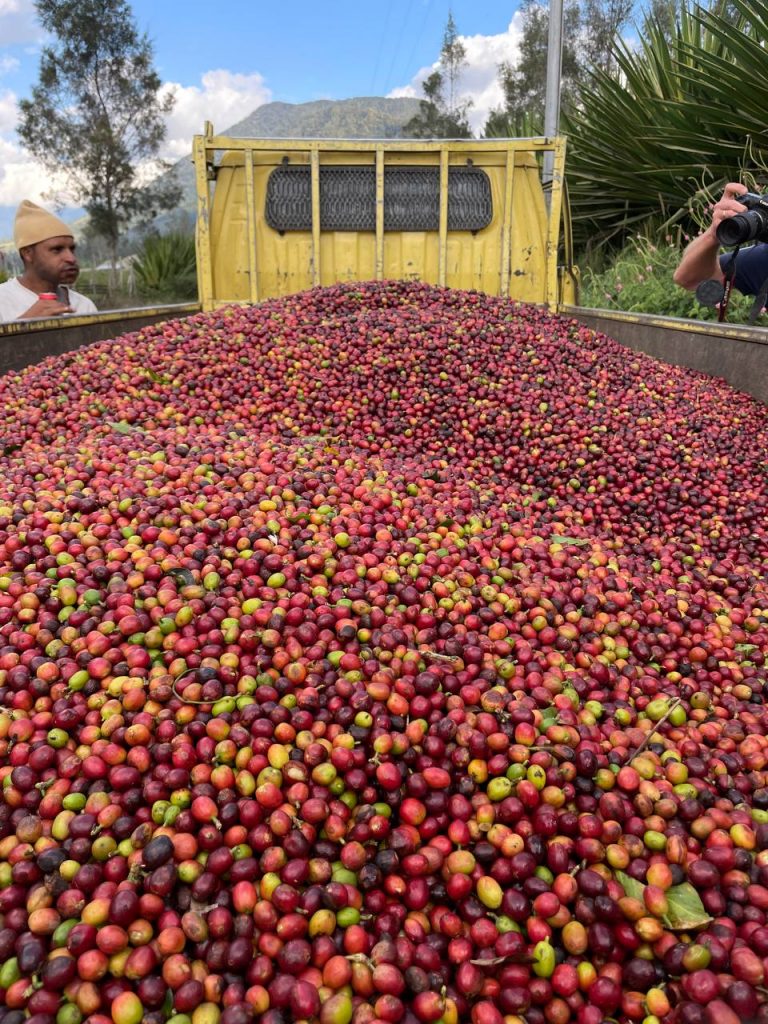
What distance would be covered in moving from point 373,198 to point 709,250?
3.49 metres

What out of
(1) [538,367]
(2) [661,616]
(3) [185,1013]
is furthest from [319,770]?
(1) [538,367]

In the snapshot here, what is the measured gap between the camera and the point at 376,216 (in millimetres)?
7172

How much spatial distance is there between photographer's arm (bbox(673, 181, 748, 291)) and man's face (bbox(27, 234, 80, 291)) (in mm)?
5537

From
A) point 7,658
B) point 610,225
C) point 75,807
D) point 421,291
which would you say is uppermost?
point 610,225

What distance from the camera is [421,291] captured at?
20.4ft

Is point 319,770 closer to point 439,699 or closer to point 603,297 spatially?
point 439,699

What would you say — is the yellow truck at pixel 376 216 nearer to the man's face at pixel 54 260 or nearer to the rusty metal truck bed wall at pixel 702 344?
the rusty metal truck bed wall at pixel 702 344

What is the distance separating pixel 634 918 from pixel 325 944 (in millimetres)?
722

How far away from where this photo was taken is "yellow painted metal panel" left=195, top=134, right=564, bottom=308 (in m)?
7.12

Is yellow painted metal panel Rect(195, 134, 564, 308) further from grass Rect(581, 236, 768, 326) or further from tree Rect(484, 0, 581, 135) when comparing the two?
tree Rect(484, 0, 581, 135)

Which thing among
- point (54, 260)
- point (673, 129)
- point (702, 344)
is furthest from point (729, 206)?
point (673, 129)

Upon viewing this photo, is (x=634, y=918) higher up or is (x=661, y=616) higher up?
(x=661, y=616)

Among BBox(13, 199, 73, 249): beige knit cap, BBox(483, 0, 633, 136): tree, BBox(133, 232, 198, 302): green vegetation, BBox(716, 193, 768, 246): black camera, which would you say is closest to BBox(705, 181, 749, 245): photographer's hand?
BBox(716, 193, 768, 246): black camera

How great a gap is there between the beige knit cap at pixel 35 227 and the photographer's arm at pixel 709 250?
18.3 feet
